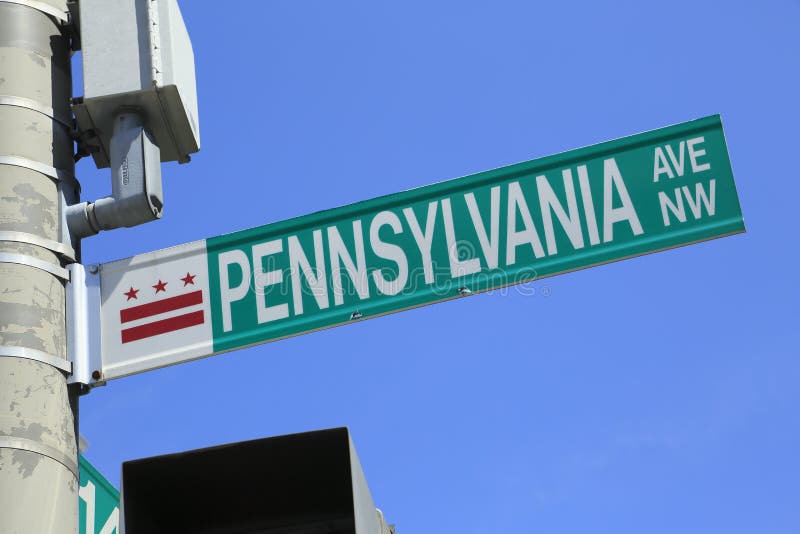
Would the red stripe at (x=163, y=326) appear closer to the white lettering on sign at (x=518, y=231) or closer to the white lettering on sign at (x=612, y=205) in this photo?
the white lettering on sign at (x=518, y=231)

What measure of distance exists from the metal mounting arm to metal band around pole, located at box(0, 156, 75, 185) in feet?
0.41

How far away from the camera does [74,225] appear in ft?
13.0

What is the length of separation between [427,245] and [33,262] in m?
1.37

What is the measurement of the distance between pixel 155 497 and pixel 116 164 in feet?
3.96

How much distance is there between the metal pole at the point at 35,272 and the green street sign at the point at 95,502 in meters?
0.80

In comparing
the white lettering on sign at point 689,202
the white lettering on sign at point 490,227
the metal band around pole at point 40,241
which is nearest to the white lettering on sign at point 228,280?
the metal band around pole at point 40,241

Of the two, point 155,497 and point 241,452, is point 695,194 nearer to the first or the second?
point 241,452

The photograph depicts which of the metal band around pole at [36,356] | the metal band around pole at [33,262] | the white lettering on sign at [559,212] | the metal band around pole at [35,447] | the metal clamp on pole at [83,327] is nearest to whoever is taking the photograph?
the metal band around pole at [35,447]

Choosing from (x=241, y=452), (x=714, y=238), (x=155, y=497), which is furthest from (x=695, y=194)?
(x=155, y=497)

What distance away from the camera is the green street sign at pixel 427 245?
13.6ft

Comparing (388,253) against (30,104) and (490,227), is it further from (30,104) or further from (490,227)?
(30,104)

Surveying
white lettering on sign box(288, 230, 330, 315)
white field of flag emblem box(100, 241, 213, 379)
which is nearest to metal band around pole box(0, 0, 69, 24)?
white field of flag emblem box(100, 241, 213, 379)

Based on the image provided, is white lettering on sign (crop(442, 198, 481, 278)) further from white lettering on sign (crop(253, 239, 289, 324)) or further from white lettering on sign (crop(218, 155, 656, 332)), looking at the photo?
white lettering on sign (crop(253, 239, 289, 324))

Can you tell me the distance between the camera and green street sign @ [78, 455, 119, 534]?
14.5 ft
